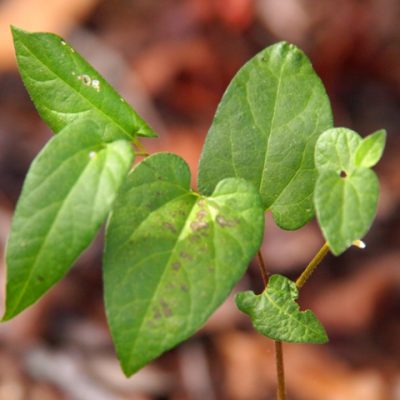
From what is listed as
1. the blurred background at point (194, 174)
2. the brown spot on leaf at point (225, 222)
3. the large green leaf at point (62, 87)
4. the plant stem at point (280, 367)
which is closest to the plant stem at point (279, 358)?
the plant stem at point (280, 367)

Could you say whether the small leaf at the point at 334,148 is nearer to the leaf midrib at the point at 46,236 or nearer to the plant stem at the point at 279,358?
the plant stem at the point at 279,358

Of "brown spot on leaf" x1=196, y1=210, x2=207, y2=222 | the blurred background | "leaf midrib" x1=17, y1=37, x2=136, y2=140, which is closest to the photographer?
"brown spot on leaf" x1=196, y1=210, x2=207, y2=222

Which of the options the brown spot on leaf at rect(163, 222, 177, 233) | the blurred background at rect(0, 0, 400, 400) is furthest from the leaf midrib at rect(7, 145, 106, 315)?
the blurred background at rect(0, 0, 400, 400)

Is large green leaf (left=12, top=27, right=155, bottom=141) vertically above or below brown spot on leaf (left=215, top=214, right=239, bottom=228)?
above

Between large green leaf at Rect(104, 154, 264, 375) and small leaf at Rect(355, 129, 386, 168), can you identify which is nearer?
large green leaf at Rect(104, 154, 264, 375)

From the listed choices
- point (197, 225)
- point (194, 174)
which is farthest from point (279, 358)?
point (194, 174)

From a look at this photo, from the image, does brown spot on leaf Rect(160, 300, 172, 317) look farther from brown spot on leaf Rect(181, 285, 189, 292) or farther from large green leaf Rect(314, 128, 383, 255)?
large green leaf Rect(314, 128, 383, 255)

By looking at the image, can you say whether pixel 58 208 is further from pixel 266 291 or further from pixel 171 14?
pixel 171 14
